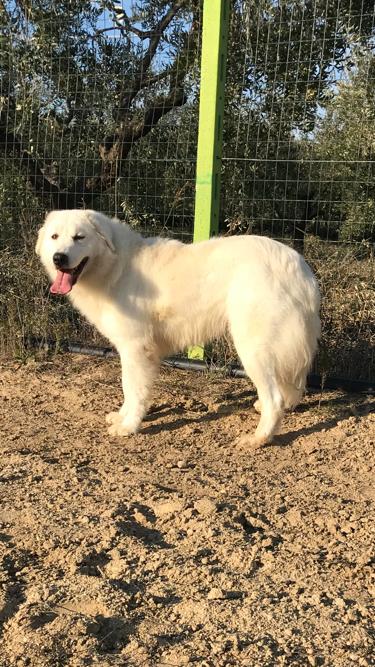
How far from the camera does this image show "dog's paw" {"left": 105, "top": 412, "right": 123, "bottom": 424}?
431 cm

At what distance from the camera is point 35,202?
680 cm

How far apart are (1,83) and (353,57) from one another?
4.00 m

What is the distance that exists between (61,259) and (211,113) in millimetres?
2232

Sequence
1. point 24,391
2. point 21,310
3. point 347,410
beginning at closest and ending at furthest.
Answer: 1. point 347,410
2. point 24,391
3. point 21,310

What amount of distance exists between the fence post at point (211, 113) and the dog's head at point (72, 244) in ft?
4.62

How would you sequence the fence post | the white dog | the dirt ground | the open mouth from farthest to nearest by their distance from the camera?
the fence post → the open mouth → the white dog → the dirt ground

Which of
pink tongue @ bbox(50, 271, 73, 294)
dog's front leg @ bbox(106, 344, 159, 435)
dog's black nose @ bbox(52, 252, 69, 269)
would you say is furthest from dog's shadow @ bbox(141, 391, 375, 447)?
dog's black nose @ bbox(52, 252, 69, 269)

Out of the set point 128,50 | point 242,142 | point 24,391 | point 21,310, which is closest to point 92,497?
point 24,391

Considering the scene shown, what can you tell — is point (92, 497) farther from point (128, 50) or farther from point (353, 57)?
point (128, 50)

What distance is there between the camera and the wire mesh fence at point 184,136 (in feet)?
18.2

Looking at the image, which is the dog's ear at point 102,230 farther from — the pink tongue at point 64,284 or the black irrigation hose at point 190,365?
the black irrigation hose at point 190,365

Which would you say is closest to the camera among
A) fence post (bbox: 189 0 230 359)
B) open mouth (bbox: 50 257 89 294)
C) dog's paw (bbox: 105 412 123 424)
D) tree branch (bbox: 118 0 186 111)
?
open mouth (bbox: 50 257 89 294)

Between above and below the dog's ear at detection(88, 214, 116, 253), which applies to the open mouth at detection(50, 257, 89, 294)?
below

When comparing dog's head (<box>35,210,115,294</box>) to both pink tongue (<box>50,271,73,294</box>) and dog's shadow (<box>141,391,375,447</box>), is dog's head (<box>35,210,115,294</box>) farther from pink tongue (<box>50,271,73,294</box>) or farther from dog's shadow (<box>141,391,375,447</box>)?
dog's shadow (<box>141,391,375,447</box>)
